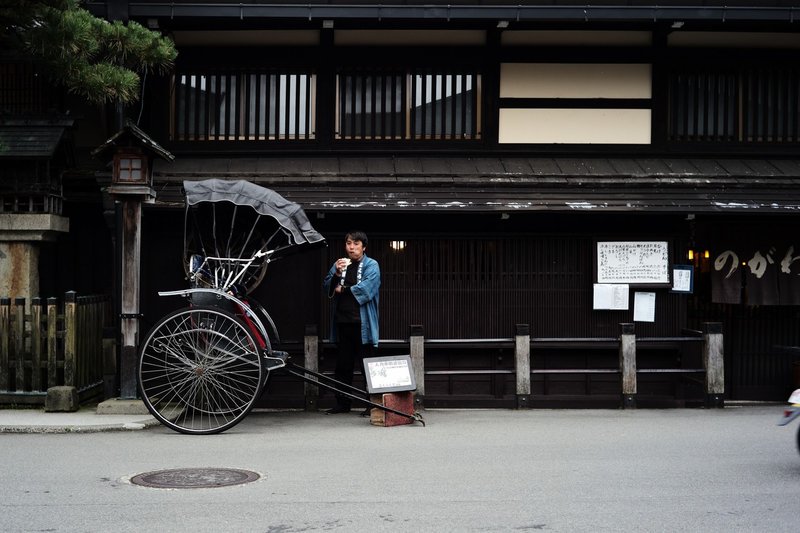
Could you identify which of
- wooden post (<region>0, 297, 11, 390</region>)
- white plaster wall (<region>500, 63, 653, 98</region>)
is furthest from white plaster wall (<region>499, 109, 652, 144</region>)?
wooden post (<region>0, 297, 11, 390</region>)

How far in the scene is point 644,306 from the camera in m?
13.1

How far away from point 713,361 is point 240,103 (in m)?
7.44

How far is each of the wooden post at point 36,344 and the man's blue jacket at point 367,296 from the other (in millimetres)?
3578

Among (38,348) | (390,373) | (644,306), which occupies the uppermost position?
(644,306)

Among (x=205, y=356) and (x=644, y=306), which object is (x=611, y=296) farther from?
(x=205, y=356)

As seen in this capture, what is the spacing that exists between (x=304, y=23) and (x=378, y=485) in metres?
7.64

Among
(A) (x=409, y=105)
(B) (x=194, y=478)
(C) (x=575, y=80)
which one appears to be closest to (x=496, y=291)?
(A) (x=409, y=105)

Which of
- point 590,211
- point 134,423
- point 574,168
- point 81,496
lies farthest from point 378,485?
point 574,168

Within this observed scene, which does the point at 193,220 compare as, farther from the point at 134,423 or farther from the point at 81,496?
the point at 81,496

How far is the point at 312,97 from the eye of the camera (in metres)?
13.6

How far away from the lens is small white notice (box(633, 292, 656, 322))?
13.1m

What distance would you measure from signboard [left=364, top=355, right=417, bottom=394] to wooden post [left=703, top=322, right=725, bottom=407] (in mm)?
4134

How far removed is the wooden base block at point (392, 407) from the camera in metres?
11.0

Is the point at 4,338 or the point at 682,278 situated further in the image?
the point at 682,278
